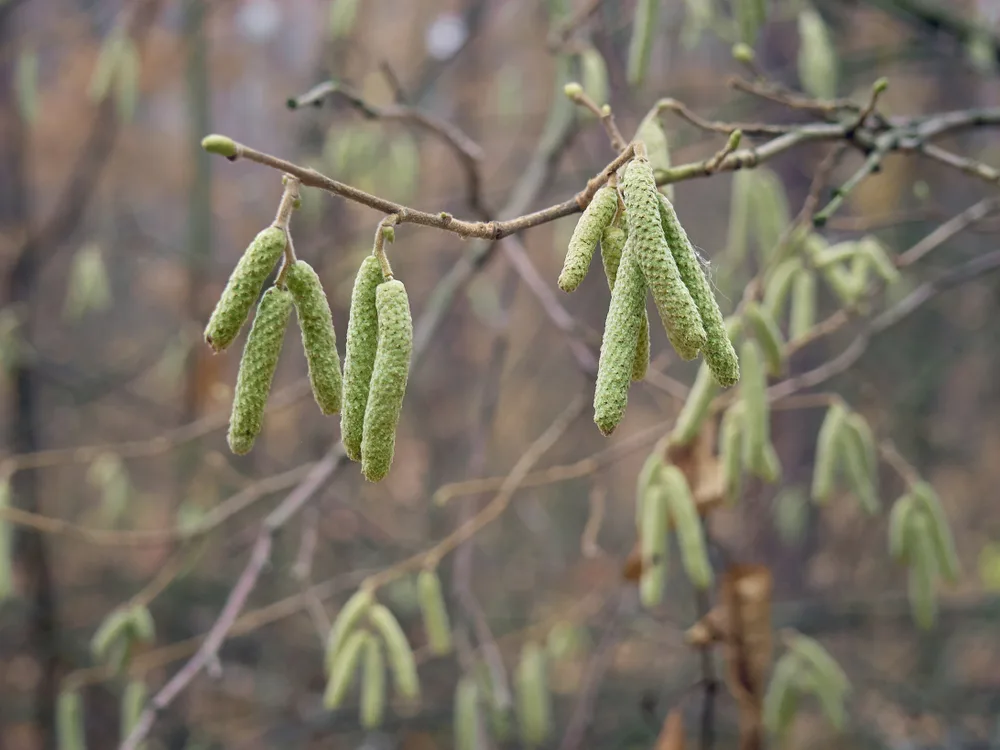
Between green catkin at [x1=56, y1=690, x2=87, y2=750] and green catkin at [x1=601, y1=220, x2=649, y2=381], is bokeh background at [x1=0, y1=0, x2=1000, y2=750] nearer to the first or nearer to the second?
green catkin at [x1=56, y1=690, x2=87, y2=750]

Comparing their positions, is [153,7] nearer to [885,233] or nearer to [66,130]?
[66,130]

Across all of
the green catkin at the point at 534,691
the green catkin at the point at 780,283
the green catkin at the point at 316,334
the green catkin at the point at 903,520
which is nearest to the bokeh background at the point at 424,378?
the green catkin at the point at 534,691

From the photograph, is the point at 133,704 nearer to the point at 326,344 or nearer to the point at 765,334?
the point at 326,344

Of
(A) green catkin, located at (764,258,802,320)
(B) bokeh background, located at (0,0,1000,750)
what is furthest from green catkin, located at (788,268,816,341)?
(B) bokeh background, located at (0,0,1000,750)

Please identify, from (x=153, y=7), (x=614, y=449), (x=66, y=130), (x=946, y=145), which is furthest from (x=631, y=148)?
(x=66, y=130)

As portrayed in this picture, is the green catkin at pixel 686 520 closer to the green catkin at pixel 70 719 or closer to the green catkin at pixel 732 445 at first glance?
the green catkin at pixel 732 445
